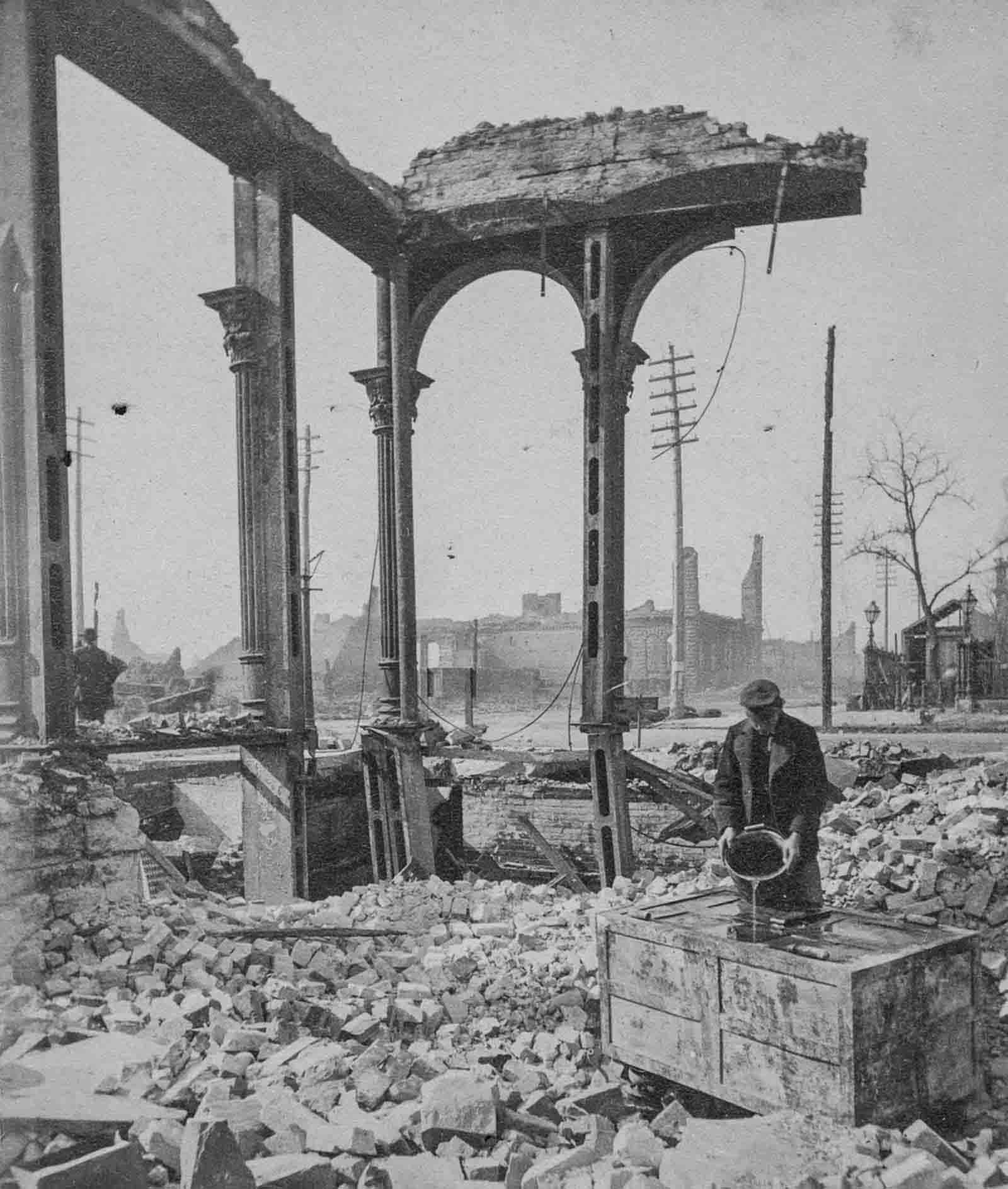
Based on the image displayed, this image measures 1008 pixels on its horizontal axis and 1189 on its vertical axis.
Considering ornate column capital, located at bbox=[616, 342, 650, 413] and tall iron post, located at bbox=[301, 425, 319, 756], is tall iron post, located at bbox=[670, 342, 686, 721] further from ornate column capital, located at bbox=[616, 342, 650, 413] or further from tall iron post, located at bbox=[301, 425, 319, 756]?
ornate column capital, located at bbox=[616, 342, 650, 413]

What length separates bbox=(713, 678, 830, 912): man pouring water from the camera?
4766 mm

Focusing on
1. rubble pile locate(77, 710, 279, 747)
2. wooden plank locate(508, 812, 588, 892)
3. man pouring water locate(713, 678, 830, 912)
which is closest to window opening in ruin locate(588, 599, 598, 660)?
wooden plank locate(508, 812, 588, 892)

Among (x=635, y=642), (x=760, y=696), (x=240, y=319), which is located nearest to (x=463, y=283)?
(x=240, y=319)

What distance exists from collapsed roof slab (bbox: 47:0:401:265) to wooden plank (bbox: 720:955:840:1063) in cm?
684

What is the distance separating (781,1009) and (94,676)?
8.82m

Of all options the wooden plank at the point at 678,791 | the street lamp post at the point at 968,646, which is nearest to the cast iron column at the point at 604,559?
the wooden plank at the point at 678,791

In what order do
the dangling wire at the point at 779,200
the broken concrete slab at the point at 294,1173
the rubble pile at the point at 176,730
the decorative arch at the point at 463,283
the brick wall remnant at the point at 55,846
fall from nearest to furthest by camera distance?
the broken concrete slab at the point at 294,1173, the brick wall remnant at the point at 55,846, the rubble pile at the point at 176,730, the dangling wire at the point at 779,200, the decorative arch at the point at 463,283

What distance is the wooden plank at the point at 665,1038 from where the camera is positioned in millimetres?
4340

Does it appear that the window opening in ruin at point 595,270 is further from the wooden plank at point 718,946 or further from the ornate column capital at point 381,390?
the wooden plank at point 718,946

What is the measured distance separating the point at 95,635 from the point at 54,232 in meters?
7.11

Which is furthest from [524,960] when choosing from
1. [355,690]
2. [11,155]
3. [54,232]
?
[355,690]

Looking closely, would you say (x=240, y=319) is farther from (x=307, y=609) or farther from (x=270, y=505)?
(x=307, y=609)

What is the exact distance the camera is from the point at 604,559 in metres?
9.42

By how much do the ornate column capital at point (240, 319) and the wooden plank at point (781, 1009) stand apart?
6569 mm
